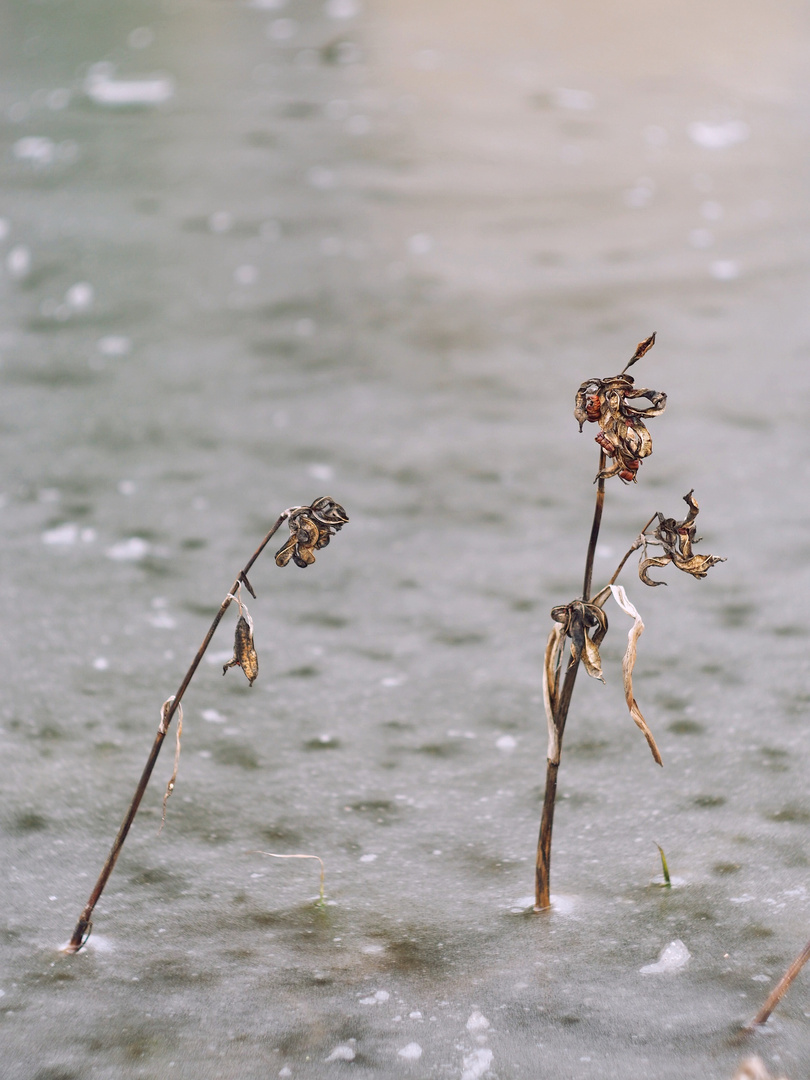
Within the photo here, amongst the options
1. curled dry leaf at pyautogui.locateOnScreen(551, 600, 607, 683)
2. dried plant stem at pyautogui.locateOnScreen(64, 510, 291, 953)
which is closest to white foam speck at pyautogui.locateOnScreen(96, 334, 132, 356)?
dried plant stem at pyautogui.locateOnScreen(64, 510, 291, 953)

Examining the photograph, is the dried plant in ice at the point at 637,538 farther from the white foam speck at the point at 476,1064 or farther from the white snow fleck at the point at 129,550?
the white snow fleck at the point at 129,550

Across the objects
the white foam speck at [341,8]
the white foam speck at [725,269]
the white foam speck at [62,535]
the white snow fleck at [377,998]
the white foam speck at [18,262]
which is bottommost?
the white foam speck at [62,535]

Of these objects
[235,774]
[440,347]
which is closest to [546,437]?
[440,347]

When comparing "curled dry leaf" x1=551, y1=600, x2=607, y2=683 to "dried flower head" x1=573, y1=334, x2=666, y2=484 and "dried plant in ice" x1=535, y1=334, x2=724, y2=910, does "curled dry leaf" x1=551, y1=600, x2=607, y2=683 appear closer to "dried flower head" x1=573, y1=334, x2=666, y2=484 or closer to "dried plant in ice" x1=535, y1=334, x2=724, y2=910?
"dried plant in ice" x1=535, y1=334, x2=724, y2=910

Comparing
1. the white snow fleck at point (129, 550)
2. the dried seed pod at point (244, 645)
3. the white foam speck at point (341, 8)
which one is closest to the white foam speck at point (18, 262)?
the white snow fleck at point (129, 550)

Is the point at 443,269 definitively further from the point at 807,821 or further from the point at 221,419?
the point at 807,821
